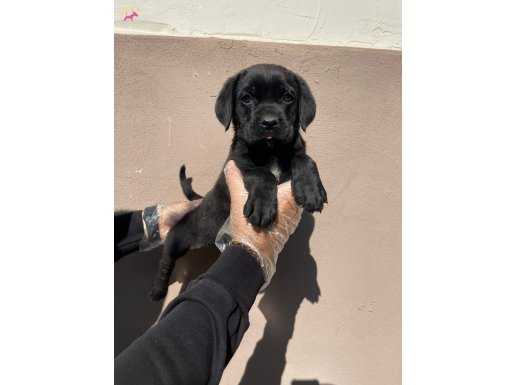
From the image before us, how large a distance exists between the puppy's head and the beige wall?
1.02 feet

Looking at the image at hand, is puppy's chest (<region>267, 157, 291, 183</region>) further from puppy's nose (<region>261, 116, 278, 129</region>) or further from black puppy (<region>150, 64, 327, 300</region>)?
puppy's nose (<region>261, 116, 278, 129</region>)

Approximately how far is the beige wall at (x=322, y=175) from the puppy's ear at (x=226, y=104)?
298 millimetres

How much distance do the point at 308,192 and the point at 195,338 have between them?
777mm

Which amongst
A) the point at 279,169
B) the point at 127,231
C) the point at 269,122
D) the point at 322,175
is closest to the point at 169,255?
the point at 127,231

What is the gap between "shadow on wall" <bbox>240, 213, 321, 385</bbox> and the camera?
2.06m

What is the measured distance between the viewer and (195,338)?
40.5 inches

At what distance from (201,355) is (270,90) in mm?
1121

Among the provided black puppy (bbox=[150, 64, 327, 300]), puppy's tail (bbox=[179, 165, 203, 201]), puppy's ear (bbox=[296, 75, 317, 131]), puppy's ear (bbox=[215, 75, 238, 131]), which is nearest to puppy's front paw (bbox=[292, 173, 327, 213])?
black puppy (bbox=[150, 64, 327, 300])

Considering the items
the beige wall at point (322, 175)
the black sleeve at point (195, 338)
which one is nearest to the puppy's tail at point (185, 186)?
the beige wall at point (322, 175)

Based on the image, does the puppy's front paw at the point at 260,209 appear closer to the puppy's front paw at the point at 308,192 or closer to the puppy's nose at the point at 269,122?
the puppy's front paw at the point at 308,192

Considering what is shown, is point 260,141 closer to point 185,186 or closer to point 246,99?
point 246,99

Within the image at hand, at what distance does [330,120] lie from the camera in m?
2.19
